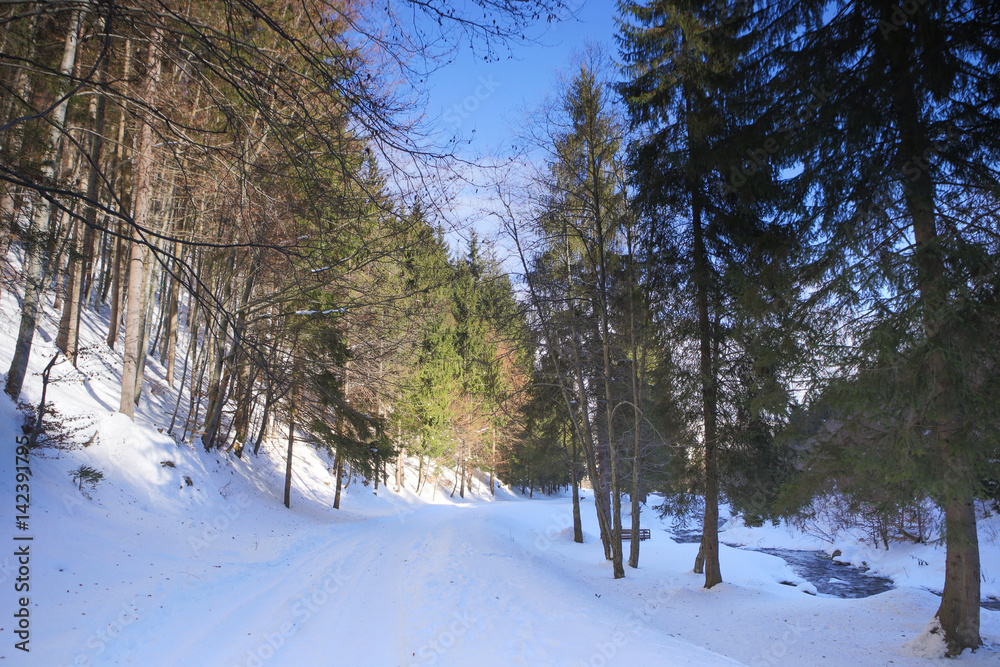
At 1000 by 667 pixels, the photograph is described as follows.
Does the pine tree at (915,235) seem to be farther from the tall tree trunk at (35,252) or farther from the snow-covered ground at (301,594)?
the tall tree trunk at (35,252)

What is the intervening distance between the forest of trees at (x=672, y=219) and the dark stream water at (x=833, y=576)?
19.0ft

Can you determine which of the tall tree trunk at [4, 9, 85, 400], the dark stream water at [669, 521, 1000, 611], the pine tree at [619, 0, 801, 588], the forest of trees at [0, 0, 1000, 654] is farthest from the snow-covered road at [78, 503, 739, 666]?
the dark stream water at [669, 521, 1000, 611]

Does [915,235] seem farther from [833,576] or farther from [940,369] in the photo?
[833,576]

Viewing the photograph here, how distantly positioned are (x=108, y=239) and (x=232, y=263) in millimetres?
12091

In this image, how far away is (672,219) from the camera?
1059cm

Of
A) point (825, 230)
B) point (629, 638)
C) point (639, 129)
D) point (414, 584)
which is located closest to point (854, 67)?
point (825, 230)

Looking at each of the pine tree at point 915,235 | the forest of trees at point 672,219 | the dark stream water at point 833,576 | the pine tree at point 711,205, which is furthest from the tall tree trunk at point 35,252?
the dark stream water at point 833,576

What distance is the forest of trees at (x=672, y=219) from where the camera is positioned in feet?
12.1

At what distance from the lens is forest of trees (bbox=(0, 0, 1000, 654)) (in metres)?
3.69

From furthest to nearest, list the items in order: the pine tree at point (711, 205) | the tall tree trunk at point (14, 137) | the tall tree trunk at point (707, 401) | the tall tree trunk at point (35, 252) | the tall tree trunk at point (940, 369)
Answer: the tall tree trunk at point (707, 401), the pine tree at point (711, 205), the tall tree trunk at point (35, 252), the tall tree trunk at point (14, 137), the tall tree trunk at point (940, 369)

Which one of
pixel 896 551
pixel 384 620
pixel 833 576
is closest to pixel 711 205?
pixel 384 620

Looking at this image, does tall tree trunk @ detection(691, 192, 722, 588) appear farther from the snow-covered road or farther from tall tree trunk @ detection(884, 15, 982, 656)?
tall tree trunk @ detection(884, 15, 982, 656)

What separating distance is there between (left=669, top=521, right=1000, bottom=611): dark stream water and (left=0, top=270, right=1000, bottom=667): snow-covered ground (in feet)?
4.21

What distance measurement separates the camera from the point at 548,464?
63.7 feet
